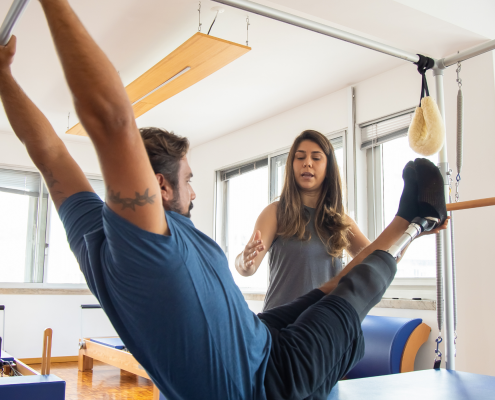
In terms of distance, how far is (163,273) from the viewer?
87cm

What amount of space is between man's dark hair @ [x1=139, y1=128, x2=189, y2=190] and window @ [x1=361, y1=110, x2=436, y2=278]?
330 centimetres

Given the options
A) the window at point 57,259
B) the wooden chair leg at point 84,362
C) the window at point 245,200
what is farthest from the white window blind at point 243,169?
the wooden chair leg at point 84,362

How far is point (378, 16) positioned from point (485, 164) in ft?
3.99

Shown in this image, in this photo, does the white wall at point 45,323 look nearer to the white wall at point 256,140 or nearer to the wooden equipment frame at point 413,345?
the white wall at point 256,140

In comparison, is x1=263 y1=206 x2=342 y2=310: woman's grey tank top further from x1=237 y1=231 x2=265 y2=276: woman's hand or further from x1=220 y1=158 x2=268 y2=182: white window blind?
x1=220 y1=158 x2=268 y2=182: white window blind

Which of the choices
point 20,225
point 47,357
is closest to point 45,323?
point 20,225

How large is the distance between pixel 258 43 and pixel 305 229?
242 centimetres

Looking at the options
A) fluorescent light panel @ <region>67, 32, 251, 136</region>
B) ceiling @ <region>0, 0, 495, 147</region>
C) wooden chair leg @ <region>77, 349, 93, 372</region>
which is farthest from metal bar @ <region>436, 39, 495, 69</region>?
wooden chair leg @ <region>77, 349, 93, 372</region>

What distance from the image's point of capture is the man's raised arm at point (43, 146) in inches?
49.2

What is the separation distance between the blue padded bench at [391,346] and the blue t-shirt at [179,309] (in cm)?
243

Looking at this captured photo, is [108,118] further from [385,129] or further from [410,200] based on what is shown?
[385,129]

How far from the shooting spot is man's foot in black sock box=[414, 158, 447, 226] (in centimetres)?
153

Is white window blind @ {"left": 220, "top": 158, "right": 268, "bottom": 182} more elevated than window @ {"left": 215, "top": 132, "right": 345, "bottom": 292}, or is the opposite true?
white window blind @ {"left": 220, "top": 158, "right": 268, "bottom": 182}

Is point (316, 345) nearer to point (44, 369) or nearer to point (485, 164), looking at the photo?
point (44, 369)
